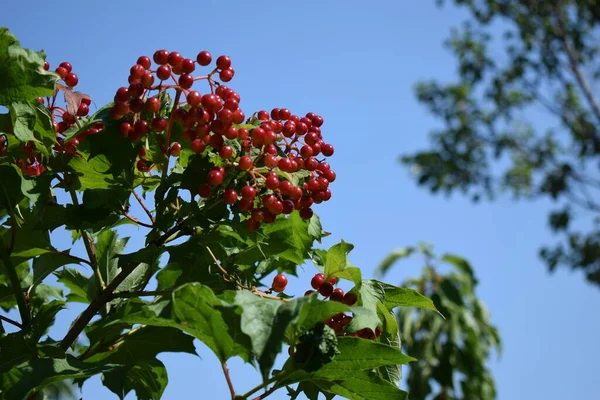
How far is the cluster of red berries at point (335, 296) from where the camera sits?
1749mm

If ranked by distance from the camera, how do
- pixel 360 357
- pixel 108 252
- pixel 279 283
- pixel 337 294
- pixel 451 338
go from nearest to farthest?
pixel 360 357 < pixel 337 294 < pixel 279 283 < pixel 108 252 < pixel 451 338

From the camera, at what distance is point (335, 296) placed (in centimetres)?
180

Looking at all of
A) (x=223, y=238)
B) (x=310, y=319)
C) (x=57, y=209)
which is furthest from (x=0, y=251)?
(x=310, y=319)

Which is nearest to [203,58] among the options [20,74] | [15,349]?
[20,74]

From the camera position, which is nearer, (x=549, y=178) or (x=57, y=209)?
(x=57, y=209)

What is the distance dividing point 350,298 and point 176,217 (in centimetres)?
49

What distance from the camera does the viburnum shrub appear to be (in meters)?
1.56

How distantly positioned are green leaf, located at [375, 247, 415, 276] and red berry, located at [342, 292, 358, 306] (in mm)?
7775

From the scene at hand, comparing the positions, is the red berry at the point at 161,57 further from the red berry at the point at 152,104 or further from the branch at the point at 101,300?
the branch at the point at 101,300

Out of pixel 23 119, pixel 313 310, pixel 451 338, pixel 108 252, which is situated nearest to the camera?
pixel 313 310

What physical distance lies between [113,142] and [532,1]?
2216cm

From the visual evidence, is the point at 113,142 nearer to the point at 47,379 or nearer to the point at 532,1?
the point at 47,379

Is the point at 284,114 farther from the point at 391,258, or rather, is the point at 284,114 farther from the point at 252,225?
the point at 391,258

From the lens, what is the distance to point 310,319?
4.67 feet
